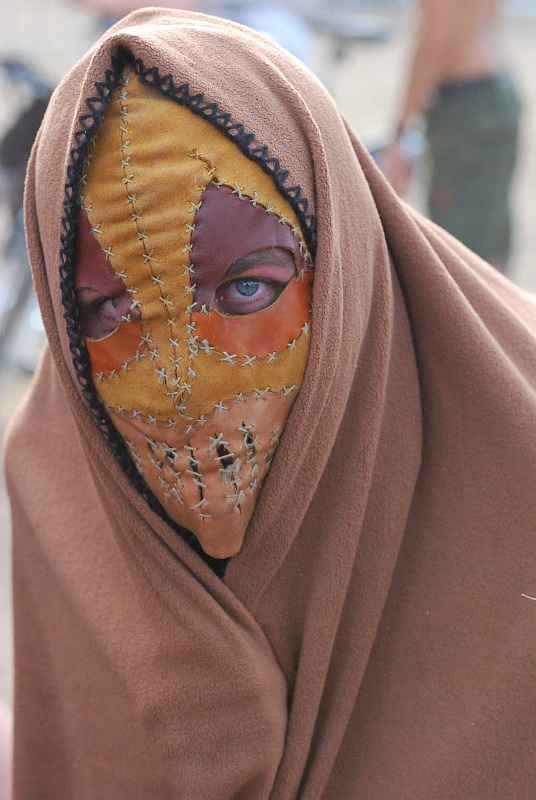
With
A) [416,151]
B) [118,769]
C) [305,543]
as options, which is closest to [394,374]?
[305,543]

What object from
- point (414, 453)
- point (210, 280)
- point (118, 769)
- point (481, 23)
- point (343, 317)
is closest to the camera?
point (210, 280)

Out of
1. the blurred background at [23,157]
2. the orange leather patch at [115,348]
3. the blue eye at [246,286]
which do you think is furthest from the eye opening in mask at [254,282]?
the blurred background at [23,157]

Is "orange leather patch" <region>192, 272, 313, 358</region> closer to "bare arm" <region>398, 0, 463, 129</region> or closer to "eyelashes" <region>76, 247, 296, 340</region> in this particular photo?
"eyelashes" <region>76, 247, 296, 340</region>

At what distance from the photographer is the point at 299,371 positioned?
1.37 m

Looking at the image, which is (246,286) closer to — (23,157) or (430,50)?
(23,157)

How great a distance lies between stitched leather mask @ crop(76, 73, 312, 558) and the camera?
1269 millimetres

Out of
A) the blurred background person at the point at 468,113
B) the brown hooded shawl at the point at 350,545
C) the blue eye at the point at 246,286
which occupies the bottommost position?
the brown hooded shawl at the point at 350,545

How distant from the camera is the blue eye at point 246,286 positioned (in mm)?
1315

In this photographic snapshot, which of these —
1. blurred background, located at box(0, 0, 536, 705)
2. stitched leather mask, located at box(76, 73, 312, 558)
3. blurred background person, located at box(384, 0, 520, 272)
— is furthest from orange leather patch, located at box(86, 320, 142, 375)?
blurred background person, located at box(384, 0, 520, 272)

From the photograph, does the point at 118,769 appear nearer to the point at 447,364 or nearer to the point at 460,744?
the point at 460,744

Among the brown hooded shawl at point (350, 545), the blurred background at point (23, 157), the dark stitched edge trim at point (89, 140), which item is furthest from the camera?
the blurred background at point (23, 157)

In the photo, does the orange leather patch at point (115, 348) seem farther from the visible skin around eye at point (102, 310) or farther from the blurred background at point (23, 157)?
the blurred background at point (23, 157)

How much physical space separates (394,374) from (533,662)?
0.47 metres

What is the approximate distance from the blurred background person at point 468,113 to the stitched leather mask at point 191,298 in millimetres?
2304
